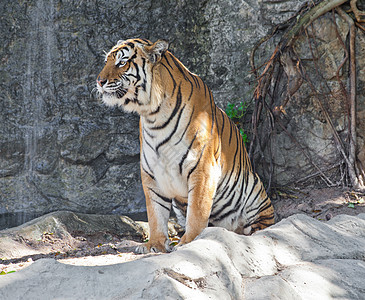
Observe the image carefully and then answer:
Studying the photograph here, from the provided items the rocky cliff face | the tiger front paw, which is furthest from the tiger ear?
the rocky cliff face

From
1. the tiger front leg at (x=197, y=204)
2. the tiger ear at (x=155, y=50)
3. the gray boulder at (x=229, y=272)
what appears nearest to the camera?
the gray boulder at (x=229, y=272)

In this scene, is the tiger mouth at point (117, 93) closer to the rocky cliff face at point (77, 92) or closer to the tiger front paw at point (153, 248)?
the tiger front paw at point (153, 248)

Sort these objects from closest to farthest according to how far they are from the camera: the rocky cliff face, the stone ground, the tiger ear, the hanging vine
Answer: the stone ground → the tiger ear → the hanging vine → the rocky cliff face

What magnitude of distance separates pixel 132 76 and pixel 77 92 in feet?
8.90

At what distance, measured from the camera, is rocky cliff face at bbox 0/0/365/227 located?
19.1 ft

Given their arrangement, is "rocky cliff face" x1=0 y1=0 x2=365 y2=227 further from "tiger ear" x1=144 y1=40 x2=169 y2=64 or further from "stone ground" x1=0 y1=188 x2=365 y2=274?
"tiger ear" x1=144 y1=40 x2=169 y2=64

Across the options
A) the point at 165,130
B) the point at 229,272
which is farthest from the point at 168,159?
the point at 229,272

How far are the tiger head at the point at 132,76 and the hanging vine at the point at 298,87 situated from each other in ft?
7.75

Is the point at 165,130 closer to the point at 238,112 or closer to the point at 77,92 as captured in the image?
the point at 238,112

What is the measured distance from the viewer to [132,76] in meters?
3.41

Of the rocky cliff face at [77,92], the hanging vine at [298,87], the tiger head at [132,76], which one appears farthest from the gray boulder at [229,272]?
the rocky cliff face at [77,92]

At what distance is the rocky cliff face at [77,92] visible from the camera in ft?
19.1

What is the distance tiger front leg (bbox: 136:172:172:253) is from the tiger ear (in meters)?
0.92

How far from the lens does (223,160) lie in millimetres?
3857
